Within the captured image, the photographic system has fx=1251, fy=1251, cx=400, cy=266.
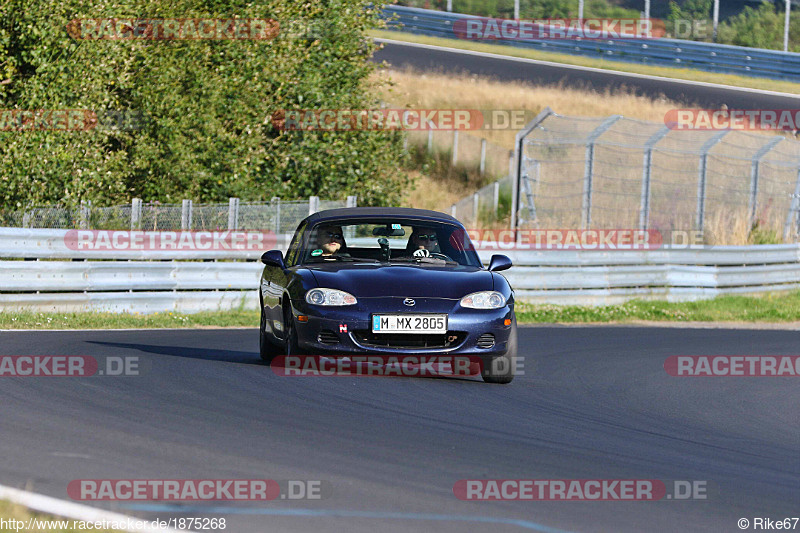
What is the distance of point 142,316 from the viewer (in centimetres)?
1584

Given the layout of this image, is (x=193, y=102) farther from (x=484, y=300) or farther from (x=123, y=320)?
(x=484, y=300)

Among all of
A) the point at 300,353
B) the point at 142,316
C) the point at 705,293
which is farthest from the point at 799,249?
the point at 300,353

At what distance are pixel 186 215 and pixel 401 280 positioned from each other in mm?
9465

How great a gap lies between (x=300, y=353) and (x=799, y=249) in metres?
16.1

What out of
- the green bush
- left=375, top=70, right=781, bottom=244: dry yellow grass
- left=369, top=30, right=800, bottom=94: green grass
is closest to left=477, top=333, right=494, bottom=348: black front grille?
the green bush

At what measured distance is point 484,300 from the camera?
957cm

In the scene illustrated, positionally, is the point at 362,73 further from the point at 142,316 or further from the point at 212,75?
the point at 142,316

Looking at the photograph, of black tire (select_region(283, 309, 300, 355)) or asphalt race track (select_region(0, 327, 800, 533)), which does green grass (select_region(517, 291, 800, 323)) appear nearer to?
asphalt race track (select_region(0, 327, 800, 533))

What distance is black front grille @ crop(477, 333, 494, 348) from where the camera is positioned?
9453 millimetres

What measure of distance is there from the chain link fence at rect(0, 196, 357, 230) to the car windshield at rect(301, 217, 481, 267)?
24.3ft

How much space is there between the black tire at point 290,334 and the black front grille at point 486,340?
1389mm

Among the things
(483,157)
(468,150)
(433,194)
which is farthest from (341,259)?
(468,150)

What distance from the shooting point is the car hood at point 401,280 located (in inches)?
370

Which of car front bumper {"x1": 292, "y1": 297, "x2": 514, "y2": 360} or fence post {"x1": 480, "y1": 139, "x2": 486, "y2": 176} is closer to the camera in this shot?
car front bumper {"x1": 292, "y1": 297, "x2": 514, "y2": 360}
